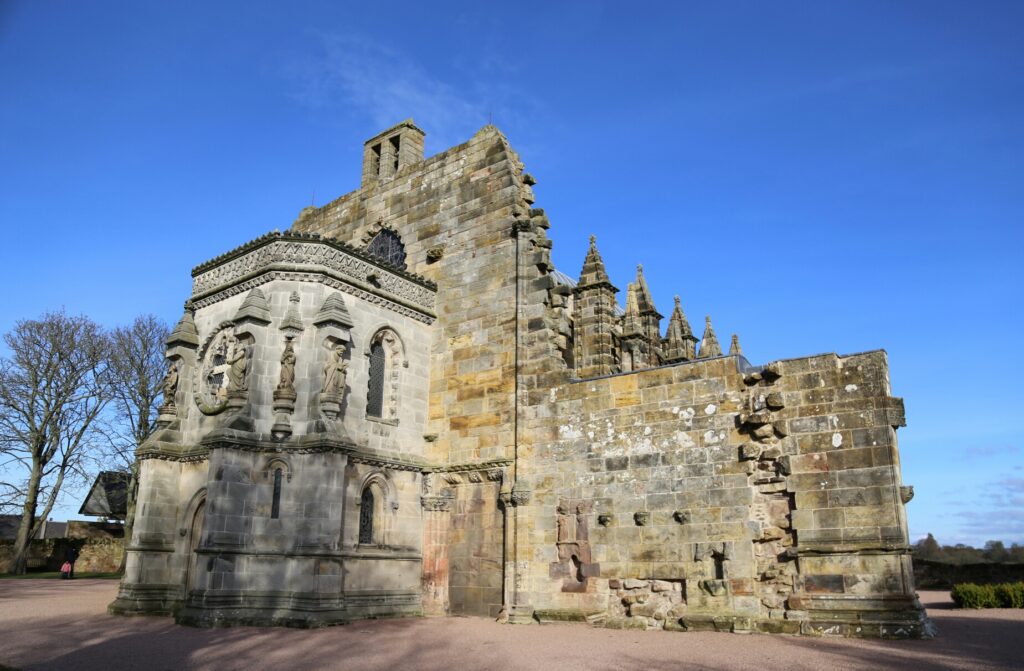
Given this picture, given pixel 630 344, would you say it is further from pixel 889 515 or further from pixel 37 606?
pixel 37 606

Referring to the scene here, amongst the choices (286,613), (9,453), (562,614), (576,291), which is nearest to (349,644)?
(286,613)

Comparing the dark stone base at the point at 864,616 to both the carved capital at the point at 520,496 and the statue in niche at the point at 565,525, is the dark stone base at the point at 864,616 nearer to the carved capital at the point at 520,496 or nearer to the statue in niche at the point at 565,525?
the statue in niche at the point at 565,525

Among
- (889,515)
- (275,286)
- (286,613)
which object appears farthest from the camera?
(275,286)

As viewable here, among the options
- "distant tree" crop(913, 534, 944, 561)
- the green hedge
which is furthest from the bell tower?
"distant tree" crop(913, 534, 944, 561)

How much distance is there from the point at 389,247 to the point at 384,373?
15.1ft

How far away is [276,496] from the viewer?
14219 millimetres

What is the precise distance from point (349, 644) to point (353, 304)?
23.5ft

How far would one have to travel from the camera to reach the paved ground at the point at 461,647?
30.7ft

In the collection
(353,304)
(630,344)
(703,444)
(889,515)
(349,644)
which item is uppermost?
(630,344)

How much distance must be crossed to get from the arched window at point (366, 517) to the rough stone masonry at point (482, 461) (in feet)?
0.16

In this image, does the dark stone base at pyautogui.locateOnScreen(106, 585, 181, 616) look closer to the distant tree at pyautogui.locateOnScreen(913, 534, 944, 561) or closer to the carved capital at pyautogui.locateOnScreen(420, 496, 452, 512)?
the carved capital at pyautogui.locateOnScreen(420, 496, 452, 512)

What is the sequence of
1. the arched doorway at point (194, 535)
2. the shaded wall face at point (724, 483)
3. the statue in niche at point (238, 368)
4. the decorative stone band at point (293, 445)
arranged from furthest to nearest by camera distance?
the arched doorway at point (194, 535)
the statue in niche at point (238, 368)
the decorative stone band at point (293, 445)
the shaded wall face at point (724, 483)

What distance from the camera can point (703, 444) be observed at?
13.4m

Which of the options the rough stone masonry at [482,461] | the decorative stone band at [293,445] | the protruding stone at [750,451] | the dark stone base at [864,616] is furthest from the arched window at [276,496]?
the dark stone base at [864,616]
